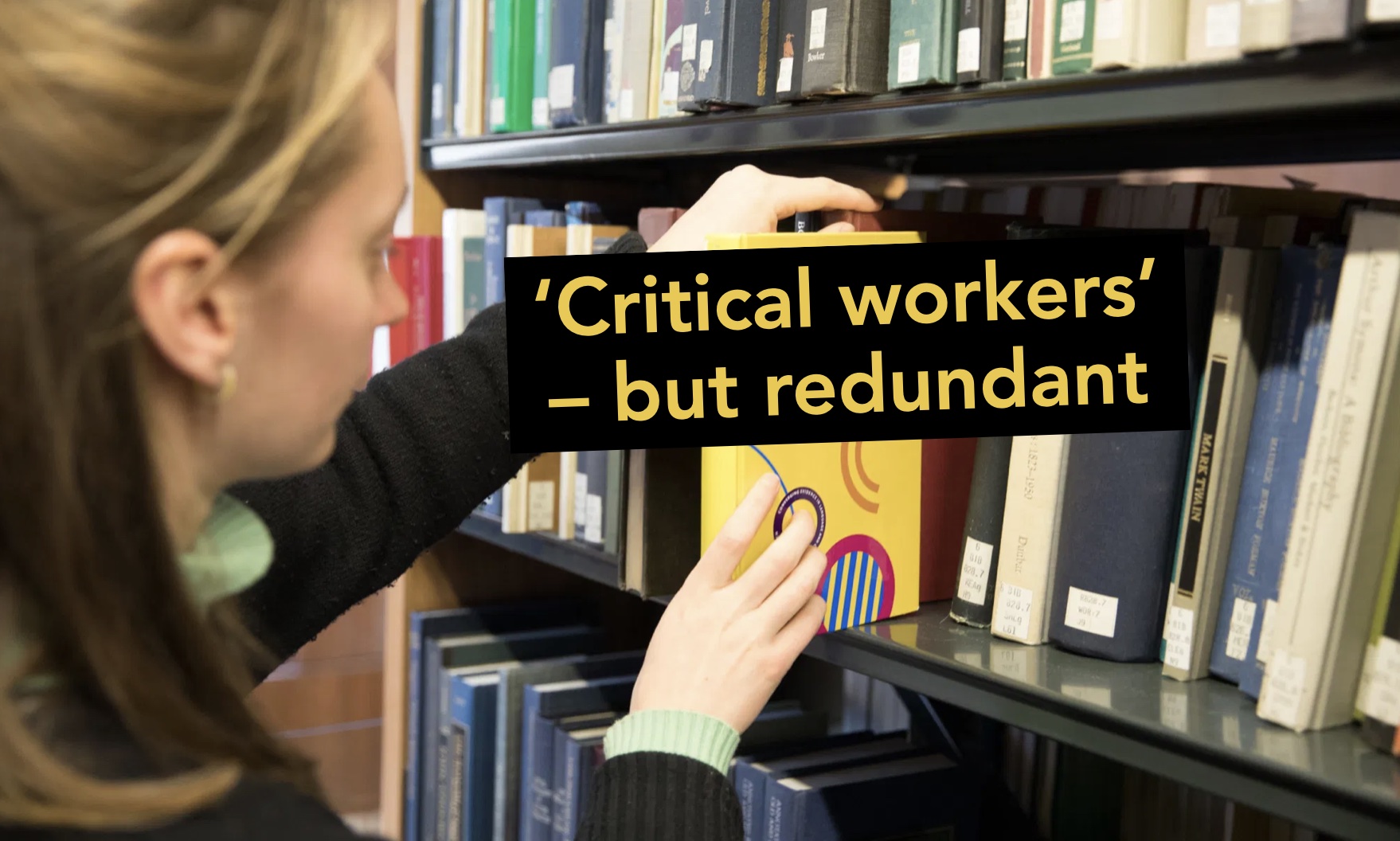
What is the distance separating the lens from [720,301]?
90 cm

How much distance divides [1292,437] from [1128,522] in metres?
0.13

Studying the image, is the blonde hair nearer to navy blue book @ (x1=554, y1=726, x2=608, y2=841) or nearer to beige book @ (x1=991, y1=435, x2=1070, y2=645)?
beige book @ (x1=991, y1=435, x2=1070, y2=645)

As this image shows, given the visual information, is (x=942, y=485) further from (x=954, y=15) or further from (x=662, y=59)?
(x=662, y=59)

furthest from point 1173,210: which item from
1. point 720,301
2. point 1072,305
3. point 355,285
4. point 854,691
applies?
point 854,691

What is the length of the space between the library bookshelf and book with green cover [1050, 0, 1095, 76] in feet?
0.04

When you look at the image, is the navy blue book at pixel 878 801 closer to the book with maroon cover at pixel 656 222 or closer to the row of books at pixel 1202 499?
the row of books at pixel 1202 499

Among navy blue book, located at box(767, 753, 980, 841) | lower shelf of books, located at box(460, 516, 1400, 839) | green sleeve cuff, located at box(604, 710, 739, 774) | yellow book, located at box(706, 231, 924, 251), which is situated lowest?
navy blue book, located at box(767, 753, 980, 841)

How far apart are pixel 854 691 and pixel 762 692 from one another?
756 millimetres

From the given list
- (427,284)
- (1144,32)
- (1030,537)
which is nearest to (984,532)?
(1030,537)

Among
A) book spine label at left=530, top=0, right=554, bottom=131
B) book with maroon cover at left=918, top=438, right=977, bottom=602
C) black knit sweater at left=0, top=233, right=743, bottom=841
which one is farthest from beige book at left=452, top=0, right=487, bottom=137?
book with maroon cover at left=918, top=438, right=977, bottom=602

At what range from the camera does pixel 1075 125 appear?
805 millimetres

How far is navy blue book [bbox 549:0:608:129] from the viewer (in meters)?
1.28

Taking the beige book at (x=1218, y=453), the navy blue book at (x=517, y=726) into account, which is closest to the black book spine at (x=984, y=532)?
the beige book at (x=1218, y=453)

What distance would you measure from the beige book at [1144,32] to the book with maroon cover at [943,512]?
355 mm
